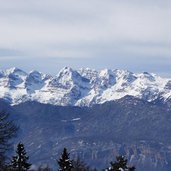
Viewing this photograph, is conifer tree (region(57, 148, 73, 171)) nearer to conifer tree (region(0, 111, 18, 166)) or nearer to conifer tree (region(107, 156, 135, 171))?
conifer tree (region(107, 156, 135, 171))

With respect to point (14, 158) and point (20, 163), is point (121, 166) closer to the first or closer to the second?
point (20, 163)

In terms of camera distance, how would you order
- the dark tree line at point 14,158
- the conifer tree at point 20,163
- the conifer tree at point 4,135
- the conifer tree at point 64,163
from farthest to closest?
the conifer tree at point 20,163
the conifer tree at point 64,163
the dark tree line at point 14,158
the conifer tree at point 4,135

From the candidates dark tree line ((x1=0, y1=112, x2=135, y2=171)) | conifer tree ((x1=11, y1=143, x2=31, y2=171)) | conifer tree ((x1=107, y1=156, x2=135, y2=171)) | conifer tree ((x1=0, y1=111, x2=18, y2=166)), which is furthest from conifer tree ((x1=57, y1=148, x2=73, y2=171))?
conifer tree ((x1=0, y1=111, x2=18, y2=166))

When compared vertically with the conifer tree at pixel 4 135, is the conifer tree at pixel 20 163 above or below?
below

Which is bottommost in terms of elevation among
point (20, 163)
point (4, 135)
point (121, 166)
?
point (20, 163)

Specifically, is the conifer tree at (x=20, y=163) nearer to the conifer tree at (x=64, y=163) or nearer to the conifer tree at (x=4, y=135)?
the conifer tree at (x=4, y=135)

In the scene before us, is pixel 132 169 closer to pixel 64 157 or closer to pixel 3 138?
pixel 64 157

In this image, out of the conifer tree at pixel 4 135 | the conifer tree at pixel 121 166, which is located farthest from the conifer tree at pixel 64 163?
the conifer tree at pixel 4 135

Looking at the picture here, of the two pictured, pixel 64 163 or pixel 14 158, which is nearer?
pixel 64 163

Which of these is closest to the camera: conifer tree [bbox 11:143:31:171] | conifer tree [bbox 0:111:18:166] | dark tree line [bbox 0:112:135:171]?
conifer tree [bbox 0:111:18:166]

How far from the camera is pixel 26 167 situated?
34.2 m

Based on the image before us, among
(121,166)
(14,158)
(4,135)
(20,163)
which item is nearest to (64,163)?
(20,163)

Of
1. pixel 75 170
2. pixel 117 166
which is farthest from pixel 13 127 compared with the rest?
pixel 75 170

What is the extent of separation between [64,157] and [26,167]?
2144 mm
